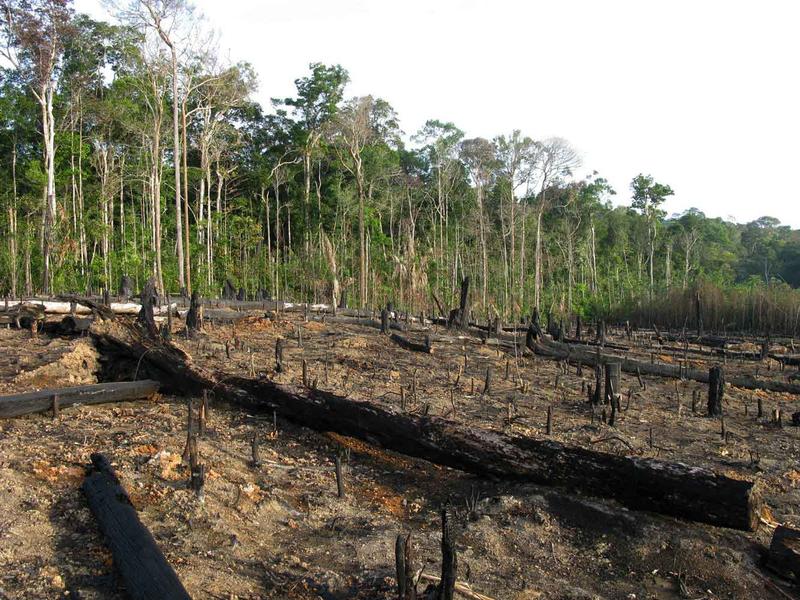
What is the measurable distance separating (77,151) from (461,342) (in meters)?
18.5

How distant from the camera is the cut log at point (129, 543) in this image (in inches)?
107

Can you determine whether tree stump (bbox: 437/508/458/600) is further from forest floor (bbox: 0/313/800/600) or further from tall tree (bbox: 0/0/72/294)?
tall tree (bbox: 0/0/72/294)

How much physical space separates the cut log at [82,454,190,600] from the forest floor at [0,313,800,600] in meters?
0.09

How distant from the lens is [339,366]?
28.8ft

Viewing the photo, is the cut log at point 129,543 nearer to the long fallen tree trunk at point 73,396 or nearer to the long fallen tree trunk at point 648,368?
the long fallen tree trunk at point 73,396

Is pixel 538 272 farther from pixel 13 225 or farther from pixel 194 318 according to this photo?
pixel 194 318

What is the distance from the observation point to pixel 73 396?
18.9ft

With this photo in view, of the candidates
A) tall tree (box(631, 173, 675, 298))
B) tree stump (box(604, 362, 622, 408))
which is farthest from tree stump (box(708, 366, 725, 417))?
tall tree (box(631, 173, 675, 298))

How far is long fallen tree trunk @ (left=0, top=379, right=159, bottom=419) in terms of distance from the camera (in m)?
5.28

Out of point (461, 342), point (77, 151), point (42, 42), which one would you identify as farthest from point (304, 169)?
point (461, 342)

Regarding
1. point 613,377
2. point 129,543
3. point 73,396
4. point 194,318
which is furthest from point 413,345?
point 129,543

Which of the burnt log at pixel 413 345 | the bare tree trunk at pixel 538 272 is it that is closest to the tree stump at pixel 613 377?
the burnt log at pixel 413 345

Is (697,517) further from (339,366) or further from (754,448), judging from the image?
(339,366)

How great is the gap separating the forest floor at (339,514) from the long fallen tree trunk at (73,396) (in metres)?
0.11
